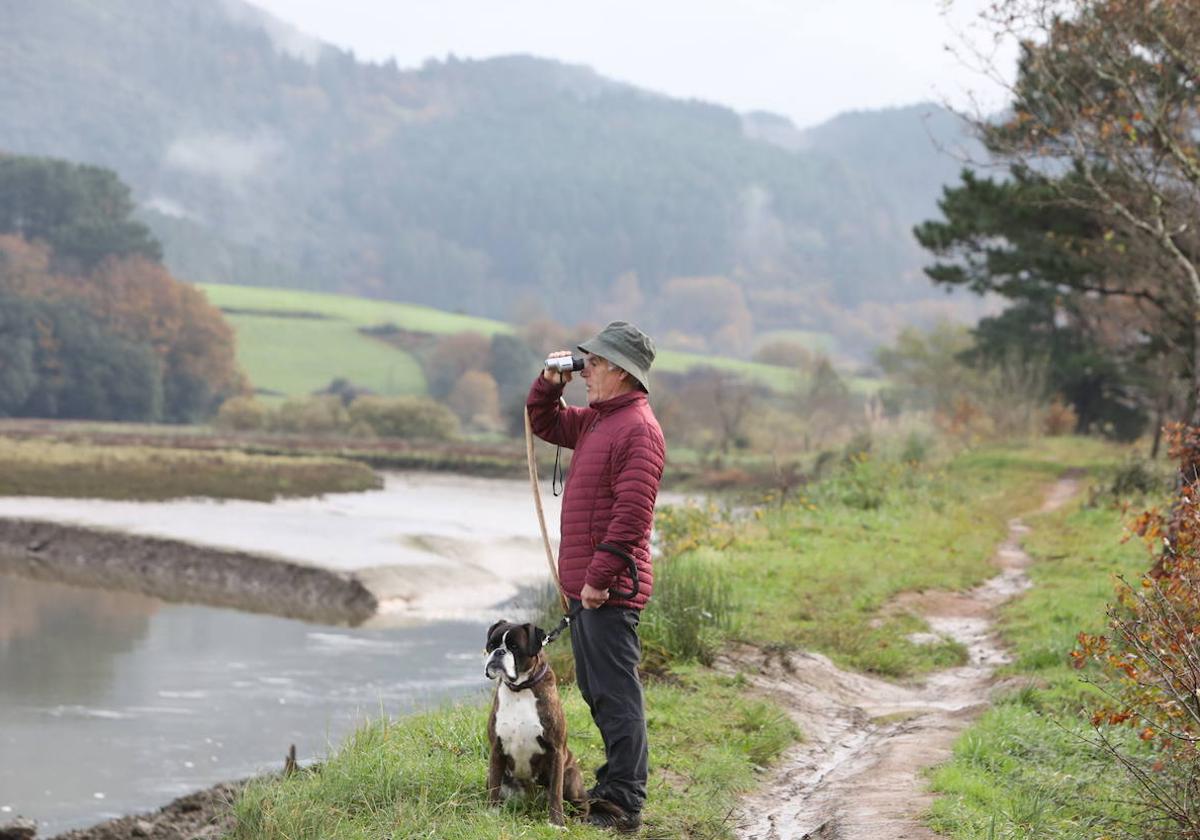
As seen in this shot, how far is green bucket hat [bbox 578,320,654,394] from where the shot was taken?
6027mm

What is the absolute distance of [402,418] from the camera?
71188 millimetres

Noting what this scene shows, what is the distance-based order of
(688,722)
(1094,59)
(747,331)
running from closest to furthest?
(688,722) → (1094,59) → (747,331)

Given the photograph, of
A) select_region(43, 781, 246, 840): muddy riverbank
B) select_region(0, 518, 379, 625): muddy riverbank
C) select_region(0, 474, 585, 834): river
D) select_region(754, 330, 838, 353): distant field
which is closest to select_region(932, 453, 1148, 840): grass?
select_region(0, 474, 585, 834): river

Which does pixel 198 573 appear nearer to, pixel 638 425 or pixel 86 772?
pixel 86 772

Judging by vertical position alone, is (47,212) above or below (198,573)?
above

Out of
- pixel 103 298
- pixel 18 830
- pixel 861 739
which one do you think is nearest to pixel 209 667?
pixel 18 830

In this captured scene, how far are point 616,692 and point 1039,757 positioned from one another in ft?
9.66

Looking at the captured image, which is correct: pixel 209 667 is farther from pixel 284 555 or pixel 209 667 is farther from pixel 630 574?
pixel 630 574

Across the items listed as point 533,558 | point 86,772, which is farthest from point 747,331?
point 86,772

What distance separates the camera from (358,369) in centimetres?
11112

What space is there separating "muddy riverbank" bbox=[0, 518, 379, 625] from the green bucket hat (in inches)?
583

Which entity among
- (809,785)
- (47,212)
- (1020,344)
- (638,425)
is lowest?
(809,785)

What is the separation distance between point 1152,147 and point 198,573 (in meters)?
16.6

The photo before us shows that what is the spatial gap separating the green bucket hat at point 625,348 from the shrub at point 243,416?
66.6 m
